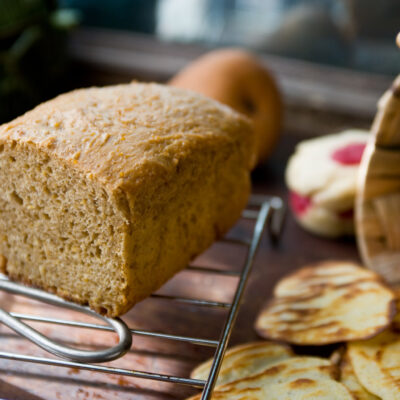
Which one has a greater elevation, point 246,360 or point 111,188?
point 111,188

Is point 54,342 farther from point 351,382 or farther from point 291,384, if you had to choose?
point 351,382

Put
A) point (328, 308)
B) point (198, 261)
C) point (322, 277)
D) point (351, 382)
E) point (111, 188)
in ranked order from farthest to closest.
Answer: point (198, 261)
point (322, 277)
point (328, 308)
point (351, 382)
point (111, 188)

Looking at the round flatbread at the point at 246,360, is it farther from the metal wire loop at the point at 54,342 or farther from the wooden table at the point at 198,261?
the metal wire loop at the point at 54,342

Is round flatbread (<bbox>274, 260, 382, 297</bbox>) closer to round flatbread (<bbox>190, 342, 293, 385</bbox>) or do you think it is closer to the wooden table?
the wooden table

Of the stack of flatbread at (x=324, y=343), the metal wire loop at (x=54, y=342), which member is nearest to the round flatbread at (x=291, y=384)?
the stack of flatbread at (x=324, y=343)

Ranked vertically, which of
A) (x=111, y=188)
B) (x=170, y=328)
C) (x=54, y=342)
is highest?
(x=111, y=188)

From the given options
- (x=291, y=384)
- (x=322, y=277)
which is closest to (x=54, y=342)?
(x=291, y=384)

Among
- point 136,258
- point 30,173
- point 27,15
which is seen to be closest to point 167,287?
point 136,258
